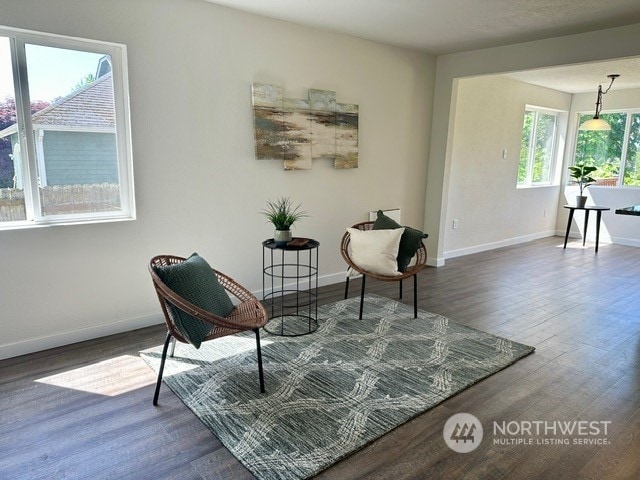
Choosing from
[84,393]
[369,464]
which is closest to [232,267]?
[84,393]

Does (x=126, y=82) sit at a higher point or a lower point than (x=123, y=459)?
higher

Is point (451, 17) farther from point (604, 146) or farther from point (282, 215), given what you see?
point (604, 146)

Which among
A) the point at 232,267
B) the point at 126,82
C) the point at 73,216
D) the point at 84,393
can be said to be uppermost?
the point at 126,82

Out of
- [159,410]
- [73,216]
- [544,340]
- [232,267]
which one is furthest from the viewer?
[232,267]

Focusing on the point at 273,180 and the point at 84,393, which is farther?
the point at 273,180

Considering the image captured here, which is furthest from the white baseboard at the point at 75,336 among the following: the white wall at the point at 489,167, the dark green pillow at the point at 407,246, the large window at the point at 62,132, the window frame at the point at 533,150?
the window frame at the point at 533,150

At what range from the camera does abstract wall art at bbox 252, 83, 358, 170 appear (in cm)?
363

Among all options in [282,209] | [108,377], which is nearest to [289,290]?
[282,209]

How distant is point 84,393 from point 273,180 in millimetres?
2187

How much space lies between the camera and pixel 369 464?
186 cm

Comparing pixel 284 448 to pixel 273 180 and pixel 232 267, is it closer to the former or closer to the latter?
pixel 232 267

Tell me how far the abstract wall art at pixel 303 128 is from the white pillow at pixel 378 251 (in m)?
0.98

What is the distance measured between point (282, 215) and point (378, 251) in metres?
0.81

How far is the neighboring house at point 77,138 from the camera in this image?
276 centimetres
